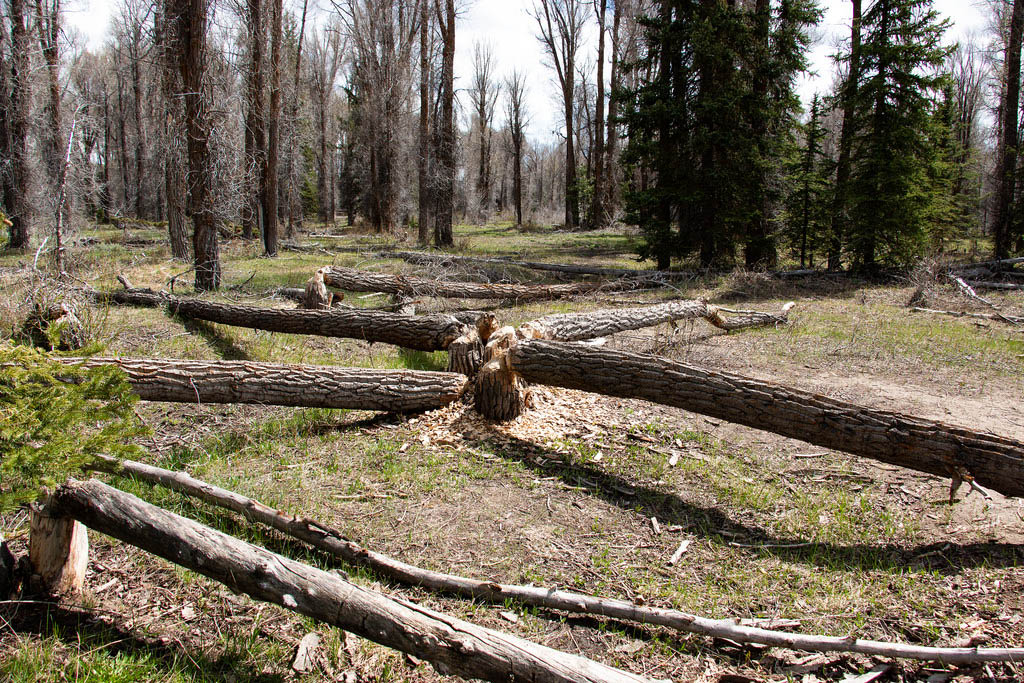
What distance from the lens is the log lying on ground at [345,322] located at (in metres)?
6.95

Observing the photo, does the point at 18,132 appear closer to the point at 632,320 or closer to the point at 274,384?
the point at 274,384

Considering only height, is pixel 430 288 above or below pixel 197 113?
below

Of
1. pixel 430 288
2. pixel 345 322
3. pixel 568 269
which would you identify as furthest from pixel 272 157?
pixel 345 322

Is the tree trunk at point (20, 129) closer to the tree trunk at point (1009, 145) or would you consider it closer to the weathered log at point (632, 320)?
the weathered log at point (632, 320)

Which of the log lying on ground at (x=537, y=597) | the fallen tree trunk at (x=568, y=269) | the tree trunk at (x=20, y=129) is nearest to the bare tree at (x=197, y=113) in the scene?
the fallen tree trunk at (x=568, y=269)

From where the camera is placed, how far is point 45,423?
2.54 m

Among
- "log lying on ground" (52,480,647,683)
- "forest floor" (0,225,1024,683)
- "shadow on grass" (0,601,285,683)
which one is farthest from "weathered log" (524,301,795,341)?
"shadow on grass" (0,601,285,683)

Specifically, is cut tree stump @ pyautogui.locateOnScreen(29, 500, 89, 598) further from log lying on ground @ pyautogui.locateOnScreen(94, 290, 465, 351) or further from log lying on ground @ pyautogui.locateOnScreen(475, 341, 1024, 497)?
log lying on ground @ pyautogui.locateOnScreen(94, 290, 465, 351)

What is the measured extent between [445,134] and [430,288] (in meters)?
11.9

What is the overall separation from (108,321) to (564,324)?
615 cm

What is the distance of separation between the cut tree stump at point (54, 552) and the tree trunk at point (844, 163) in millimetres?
15944

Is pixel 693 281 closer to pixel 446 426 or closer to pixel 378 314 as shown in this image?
pixel 378 314

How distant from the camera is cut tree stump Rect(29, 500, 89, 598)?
9.04ft

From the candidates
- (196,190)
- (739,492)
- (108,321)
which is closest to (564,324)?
(739,492)
